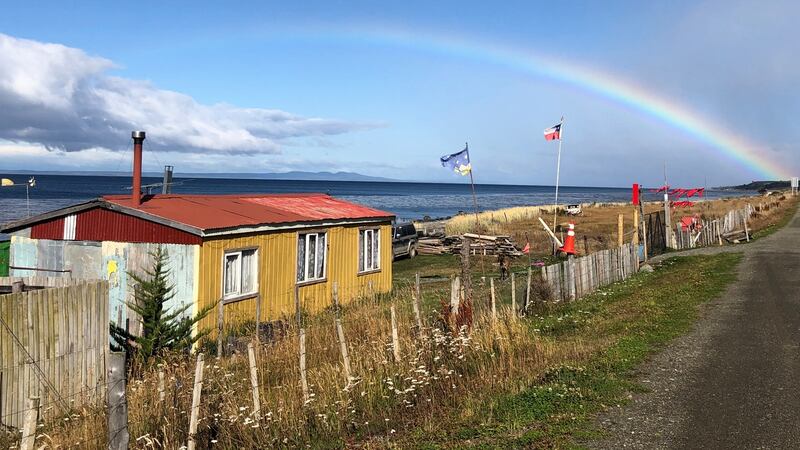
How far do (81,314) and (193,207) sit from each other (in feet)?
23.9

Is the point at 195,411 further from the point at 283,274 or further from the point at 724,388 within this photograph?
the point at 283,274

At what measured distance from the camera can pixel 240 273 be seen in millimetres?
15984

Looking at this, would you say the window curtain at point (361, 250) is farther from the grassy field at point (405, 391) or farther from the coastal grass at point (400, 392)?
the coastal grass at point (400, 392)

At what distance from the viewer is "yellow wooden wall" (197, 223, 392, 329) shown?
49.4ft

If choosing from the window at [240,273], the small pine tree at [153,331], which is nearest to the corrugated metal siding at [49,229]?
the window at [240,273]

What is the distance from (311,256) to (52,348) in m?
9.72

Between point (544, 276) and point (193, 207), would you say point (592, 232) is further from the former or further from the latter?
point (193, 207)

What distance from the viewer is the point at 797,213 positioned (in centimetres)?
4922

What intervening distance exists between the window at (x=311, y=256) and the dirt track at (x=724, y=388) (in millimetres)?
10055

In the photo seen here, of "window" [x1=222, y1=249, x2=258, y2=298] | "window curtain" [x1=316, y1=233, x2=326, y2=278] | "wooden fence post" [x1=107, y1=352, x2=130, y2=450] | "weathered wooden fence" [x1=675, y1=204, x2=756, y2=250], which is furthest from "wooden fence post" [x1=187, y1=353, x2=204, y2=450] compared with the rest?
"weathered wooden fence" [x1=675, y1=204, x2=756, y2=250]

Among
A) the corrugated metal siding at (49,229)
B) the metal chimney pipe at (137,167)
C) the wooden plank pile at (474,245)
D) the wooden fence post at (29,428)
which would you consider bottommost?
the wooden plank pile at (474,245)

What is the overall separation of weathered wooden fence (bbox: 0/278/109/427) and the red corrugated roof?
173 inches

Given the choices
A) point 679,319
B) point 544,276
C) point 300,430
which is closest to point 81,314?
point 300,430

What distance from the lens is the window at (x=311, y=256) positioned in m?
18.4
